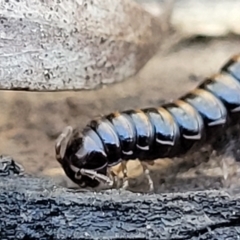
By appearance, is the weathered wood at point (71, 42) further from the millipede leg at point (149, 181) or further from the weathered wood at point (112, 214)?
the weathered wood at point (112, 214)

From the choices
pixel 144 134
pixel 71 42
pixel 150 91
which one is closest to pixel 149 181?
pixel 144 134

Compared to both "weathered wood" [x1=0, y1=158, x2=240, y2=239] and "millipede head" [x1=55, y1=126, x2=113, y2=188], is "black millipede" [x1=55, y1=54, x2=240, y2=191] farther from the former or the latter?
"weathered wood" [x1=0, y1=158, x2=240, y2=239]

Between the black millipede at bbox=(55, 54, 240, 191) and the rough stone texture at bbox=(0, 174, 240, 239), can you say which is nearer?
the rough stone texture at bbox=(0, 174, 240, 239)

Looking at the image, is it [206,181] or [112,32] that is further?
[112,32]

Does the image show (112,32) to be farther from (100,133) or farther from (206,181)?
(206,181)

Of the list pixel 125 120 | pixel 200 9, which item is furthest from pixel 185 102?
pixel 200 9

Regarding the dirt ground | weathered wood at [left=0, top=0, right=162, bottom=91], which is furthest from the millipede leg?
weathered wood at [left=0, top=0, right=162, bottom=91]
